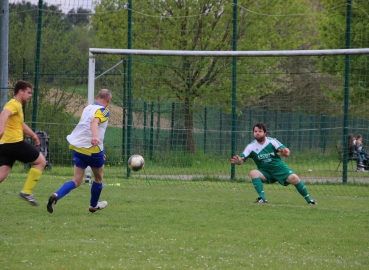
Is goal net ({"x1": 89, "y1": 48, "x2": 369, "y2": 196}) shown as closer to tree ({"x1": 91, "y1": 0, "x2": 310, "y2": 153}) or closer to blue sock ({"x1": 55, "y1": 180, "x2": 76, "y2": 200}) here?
tree ({"x1": 91, "y1": 0, "x2": 310, "y2": 153})

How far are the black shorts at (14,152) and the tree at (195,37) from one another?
317 inches

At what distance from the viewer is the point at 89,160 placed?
912cm

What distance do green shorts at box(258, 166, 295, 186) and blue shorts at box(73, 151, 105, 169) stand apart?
10.8 ft

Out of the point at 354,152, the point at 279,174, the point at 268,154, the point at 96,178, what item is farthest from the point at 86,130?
the point at 354,152

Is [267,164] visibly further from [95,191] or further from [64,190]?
[64,190]

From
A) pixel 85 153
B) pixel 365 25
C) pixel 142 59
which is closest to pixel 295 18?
pixel 365 25

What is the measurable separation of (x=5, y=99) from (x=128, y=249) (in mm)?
11539

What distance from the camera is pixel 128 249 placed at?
6.61 meters

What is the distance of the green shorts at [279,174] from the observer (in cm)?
1091

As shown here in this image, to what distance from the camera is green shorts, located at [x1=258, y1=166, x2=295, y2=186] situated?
35.8ft

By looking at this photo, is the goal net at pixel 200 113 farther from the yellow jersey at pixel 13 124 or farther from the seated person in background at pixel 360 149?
the yellow jersey at pixel 13 124

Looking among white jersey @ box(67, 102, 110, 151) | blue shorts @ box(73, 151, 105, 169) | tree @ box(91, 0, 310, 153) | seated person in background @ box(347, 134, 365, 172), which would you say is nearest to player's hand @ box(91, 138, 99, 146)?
white jersey @ box(67, 102, 110, 151)

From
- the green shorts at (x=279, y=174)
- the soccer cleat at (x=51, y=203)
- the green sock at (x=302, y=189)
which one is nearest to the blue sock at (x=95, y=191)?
the soccer cleat at (x=51, y=203)

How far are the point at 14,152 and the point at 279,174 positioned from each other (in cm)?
466
